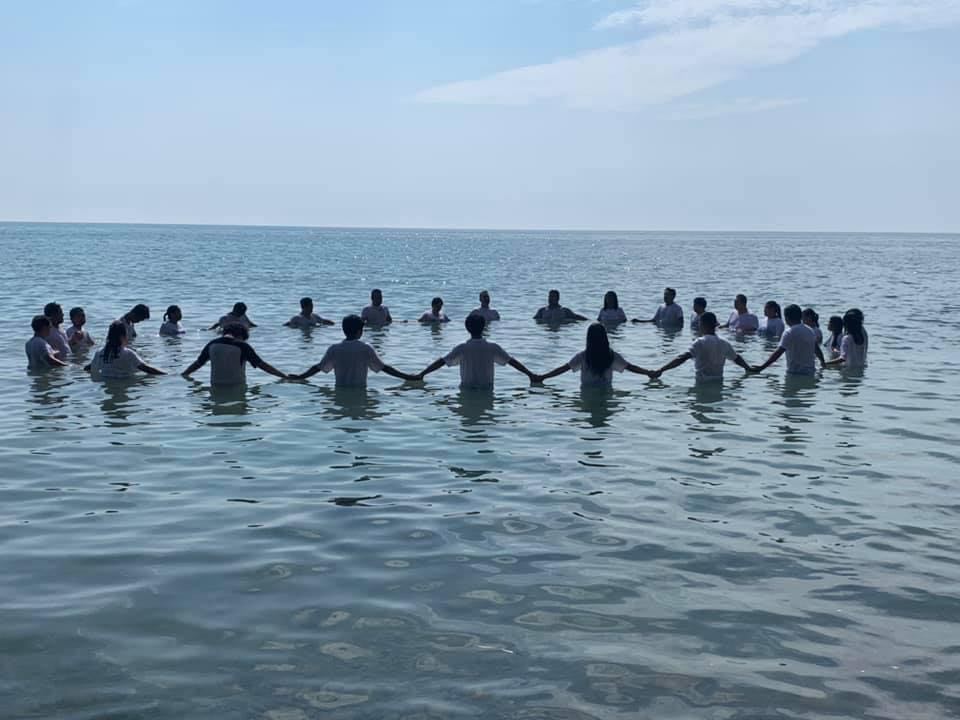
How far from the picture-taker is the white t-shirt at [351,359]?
654 inches

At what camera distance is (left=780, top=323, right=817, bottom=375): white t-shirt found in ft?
62.2

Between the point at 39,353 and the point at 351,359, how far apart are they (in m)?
6.91

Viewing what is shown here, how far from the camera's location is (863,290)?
174 ft

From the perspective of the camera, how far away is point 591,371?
17016 mm

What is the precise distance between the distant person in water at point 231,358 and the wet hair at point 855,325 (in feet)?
37.7

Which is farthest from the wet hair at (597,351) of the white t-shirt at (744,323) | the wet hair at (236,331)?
the white t-shirt at (744,323)

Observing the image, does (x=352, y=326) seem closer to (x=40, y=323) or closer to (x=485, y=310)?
(x=40, y=323)

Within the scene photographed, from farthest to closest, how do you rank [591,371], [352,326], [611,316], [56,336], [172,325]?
[611,316]
[172,325]
[56,336]
[591,371]
[352,326]

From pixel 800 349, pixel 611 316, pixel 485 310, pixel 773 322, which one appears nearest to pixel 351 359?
pixel 800 349

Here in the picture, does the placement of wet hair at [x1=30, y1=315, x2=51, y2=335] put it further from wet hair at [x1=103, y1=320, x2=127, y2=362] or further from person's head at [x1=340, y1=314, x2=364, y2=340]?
person's head at [x1=340, y1=314, x2=364, y2=340]

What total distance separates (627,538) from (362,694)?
383cm

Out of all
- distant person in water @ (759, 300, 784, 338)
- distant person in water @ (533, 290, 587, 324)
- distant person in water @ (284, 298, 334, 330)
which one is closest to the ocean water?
distant person in water @ (759, 300, 784, 338)

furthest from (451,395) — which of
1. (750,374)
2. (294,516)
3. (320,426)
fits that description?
(294,516)

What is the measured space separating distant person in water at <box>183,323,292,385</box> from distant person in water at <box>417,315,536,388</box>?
118 inches
